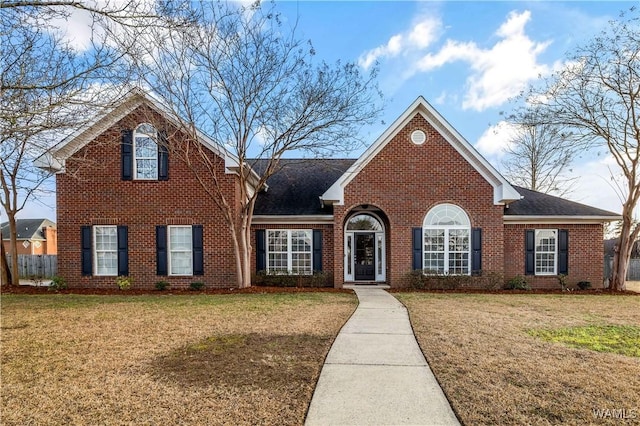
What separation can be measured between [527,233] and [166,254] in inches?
528

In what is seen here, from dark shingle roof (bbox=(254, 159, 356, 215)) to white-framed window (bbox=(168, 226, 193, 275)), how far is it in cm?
268

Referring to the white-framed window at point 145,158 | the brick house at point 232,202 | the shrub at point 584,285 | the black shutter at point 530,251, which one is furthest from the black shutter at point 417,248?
the white-framed window at point 145,158

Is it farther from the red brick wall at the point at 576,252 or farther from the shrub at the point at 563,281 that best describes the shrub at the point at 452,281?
the shrub at the point at 563,281

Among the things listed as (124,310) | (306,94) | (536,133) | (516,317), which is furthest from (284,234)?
(536,133)

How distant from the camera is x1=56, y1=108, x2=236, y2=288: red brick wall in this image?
13914 millimetres

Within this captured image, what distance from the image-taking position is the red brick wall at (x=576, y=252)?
577 inches

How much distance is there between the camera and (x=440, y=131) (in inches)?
553

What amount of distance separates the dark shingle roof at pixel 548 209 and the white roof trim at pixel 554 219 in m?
0.15

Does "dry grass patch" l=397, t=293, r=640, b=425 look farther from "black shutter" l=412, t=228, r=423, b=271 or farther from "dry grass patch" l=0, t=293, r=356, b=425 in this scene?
"black shutter" l=412, t=228, r=423, b=271

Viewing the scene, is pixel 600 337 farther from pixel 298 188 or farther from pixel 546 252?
pixel 298 188

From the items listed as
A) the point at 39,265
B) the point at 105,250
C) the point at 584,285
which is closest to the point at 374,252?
the point at 584,285

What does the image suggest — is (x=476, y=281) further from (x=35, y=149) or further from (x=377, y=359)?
(x=35, y=149)

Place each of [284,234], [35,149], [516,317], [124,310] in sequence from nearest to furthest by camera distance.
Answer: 1. [35,149]
2. [516,317]
3. [124,310]
4. [284,234]

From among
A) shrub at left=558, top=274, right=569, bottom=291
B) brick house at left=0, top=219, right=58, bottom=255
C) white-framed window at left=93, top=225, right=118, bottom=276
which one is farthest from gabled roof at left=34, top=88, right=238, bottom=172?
A: brick house at left=0, top=219, right=58, bottom=255
